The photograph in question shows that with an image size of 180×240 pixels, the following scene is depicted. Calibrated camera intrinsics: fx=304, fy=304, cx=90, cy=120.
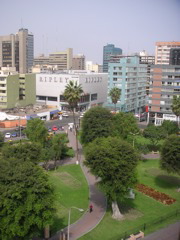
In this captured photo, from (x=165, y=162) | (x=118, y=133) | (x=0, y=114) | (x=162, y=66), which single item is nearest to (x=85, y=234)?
(x=165, y=162)

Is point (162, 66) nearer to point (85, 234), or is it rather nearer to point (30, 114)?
point (30, 114)

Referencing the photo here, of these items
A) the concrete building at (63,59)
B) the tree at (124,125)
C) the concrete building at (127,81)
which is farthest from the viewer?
the concrete building at (63,59)

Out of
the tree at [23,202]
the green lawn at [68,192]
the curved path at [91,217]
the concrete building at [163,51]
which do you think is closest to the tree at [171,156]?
the curved path at [91,217]

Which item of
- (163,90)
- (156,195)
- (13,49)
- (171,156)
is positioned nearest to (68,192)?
(156,195)

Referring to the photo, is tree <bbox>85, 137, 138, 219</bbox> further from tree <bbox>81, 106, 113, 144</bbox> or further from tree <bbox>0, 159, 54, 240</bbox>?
tree <bbox>81, 106, 113, 144</bbox>

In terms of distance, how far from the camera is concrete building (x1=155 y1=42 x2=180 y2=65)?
454ft

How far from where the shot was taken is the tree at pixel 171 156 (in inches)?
1304

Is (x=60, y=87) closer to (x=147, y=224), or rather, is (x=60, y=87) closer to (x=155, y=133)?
(x=155, y=133)

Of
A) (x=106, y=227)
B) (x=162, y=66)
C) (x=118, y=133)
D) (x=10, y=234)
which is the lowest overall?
(x=106, y=227)

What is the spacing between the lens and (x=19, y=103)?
8362 centimetres

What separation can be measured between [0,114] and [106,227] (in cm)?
5074

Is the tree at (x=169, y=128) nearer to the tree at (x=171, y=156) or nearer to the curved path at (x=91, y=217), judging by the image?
the tree at (x=171, y=156)

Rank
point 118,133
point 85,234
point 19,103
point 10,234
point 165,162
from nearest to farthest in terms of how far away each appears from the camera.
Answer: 1. point 10,234
2. point 85,234
3. point 165,162
4. point 118,133
5. point 19,103

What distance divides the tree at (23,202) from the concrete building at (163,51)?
413ft
